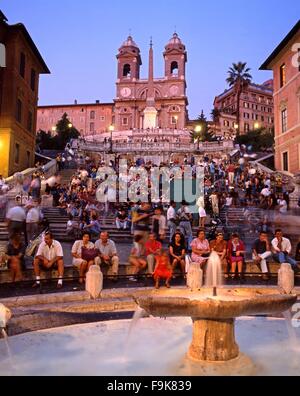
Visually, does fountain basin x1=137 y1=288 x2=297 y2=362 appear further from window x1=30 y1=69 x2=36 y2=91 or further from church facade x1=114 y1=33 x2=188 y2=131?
church facade x1=114 y1=33 x2=188 y2=131

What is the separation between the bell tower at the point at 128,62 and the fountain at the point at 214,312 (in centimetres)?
8638

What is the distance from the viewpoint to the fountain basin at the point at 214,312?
4219 mm

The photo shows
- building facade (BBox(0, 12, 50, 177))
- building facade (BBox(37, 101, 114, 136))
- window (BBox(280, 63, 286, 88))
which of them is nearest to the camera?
building facade (BBox(0, 12, 50, 177))

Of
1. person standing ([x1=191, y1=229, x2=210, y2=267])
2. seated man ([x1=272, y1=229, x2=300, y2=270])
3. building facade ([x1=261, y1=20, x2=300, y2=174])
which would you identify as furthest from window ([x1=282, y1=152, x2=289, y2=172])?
person standing ([x1=191, y1=229, x2=210, y2=267])

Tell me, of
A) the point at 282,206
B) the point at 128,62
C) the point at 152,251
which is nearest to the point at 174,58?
the point at 128,62

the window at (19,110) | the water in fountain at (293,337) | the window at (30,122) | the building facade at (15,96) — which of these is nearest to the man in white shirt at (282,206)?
the water in fountain at (293,337)

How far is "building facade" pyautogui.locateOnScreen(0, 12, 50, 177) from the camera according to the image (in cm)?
2745

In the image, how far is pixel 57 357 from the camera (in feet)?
15.0

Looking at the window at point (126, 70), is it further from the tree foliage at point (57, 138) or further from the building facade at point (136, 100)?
the tree foliage at point (57, 138)

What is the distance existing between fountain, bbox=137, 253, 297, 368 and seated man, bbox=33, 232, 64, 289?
4756 millimetres

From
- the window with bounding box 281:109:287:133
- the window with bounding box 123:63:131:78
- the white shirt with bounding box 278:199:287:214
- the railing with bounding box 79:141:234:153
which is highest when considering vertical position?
the window with bounding box 123:63:131:78

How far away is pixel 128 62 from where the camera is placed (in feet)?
287

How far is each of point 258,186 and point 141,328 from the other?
1683 centimetres

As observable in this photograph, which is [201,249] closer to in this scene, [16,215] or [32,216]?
[16,215]
